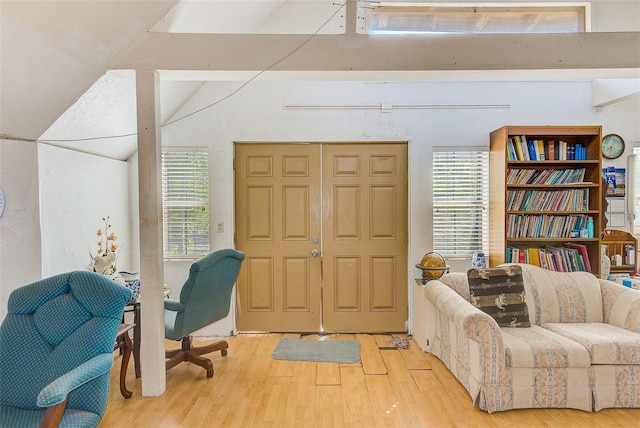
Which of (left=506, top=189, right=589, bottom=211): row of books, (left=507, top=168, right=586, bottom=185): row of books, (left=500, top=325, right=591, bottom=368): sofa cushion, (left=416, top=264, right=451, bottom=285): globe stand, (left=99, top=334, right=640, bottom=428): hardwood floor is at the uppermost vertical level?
(left=507, top=168, right=586, bottom=185): row of books

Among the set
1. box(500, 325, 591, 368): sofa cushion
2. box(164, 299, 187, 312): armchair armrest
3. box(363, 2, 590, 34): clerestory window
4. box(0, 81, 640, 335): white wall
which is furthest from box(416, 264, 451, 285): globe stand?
box(164, 299, 187, 312): armchair armrest

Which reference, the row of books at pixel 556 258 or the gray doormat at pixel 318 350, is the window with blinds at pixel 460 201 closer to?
the row of books at pixel 556 258

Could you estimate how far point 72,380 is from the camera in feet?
5.63

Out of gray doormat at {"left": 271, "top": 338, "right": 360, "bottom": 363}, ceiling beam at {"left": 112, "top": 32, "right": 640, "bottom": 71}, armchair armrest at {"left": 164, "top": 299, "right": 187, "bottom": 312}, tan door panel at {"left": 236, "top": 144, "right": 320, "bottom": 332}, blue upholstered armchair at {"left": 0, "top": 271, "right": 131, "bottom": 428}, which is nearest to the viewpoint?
blue upholstered armchair at {"left": 0, "top": 271, "right": 131, "bottom": 428}

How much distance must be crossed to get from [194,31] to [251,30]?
0.78m

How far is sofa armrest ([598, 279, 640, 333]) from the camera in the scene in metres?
2.95

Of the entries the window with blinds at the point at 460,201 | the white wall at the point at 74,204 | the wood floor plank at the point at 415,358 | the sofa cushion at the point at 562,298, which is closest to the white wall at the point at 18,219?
the white wall at the point at 74,204

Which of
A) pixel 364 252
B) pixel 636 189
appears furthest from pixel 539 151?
pixel 364 252

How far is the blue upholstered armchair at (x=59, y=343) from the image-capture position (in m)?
1.85

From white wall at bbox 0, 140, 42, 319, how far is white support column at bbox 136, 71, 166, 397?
744 mm

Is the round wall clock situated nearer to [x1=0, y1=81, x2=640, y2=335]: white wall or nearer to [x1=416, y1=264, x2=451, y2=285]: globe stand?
[x1=0, y1=81, x2=640, y2=335]: white wall

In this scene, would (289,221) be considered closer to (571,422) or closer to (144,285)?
(144,285)

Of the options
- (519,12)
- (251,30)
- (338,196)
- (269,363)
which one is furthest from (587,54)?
(269,363)

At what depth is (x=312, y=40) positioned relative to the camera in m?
2.86
